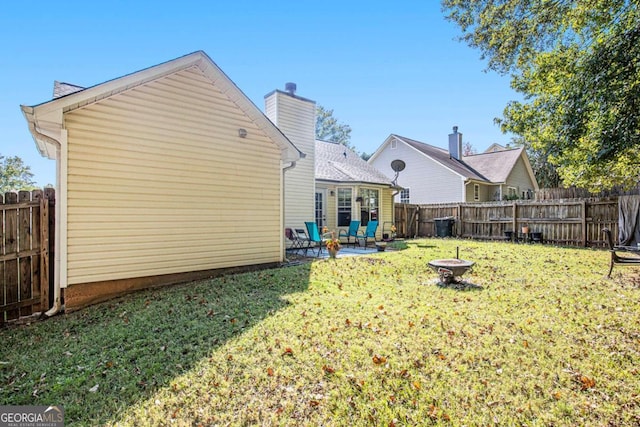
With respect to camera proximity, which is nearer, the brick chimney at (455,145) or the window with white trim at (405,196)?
the window with white trim at (405,196)

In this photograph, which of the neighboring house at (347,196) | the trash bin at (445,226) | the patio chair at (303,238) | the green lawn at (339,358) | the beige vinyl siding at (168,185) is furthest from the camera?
the trash bin at (445,226)

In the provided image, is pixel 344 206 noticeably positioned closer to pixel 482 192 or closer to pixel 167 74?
pixel 167 74

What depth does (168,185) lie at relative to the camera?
6430 mm

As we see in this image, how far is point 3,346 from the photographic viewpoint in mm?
3982

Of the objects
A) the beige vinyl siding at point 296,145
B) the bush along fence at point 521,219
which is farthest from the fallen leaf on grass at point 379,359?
the bush along fence at point 521,219

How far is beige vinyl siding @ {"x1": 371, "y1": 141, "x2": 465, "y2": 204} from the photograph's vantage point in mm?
19797

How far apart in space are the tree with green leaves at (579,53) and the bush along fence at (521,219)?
443 cm

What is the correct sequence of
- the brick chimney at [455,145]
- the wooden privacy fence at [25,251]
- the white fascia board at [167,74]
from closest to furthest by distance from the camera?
the wooden privacy fence at [25,251] < the white fascia board at [167,74] < the brick chimney at [455,145]

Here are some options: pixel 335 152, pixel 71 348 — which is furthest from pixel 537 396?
pixel 335 152

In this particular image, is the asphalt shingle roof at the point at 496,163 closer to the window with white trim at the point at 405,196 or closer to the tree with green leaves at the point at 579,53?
the window with white trim at the point at 405,196

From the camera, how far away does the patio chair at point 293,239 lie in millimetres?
11250

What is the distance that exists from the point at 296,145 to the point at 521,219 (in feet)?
35.5

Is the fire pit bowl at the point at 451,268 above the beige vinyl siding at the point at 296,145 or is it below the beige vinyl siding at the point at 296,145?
below

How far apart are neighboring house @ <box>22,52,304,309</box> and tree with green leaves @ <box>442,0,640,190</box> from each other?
17.0ft
